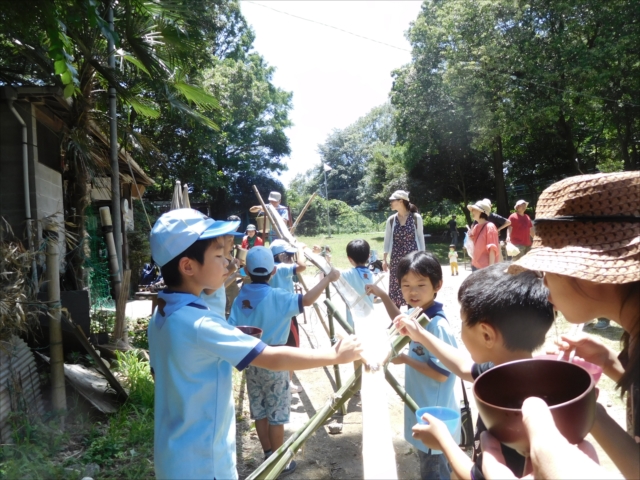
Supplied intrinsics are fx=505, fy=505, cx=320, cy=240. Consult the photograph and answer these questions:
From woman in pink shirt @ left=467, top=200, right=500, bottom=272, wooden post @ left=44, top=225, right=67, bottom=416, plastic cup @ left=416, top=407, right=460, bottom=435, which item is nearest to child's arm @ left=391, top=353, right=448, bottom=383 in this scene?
plastic cup @ left=416, top=407, right=460, bottom=435

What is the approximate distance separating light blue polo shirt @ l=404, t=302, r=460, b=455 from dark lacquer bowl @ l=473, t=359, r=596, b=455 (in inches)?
48.0

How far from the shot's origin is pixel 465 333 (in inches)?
75.5

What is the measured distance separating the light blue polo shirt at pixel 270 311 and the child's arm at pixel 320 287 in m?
0.17

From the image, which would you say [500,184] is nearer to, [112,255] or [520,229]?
[520,229]

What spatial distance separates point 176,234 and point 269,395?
6.77 ft

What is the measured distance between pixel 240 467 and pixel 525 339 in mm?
2797

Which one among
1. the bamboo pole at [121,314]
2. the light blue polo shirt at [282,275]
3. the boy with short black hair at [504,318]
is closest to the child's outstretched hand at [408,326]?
the boy with short black hair at [504,318]

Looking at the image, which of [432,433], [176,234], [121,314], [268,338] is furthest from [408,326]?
[121,314]

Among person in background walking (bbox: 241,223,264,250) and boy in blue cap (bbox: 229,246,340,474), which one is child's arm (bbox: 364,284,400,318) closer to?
boy in blue cap (bbox: 229,246,340,474)

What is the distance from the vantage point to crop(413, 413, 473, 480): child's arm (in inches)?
52.3

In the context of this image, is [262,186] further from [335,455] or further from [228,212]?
[335,455]

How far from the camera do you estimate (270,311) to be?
3635mm

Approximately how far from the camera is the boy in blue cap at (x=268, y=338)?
3611 millimetres

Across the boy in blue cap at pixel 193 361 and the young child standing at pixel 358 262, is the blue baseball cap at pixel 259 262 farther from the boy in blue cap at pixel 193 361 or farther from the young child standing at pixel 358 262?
the boy in blue cap at pixel 193 361
